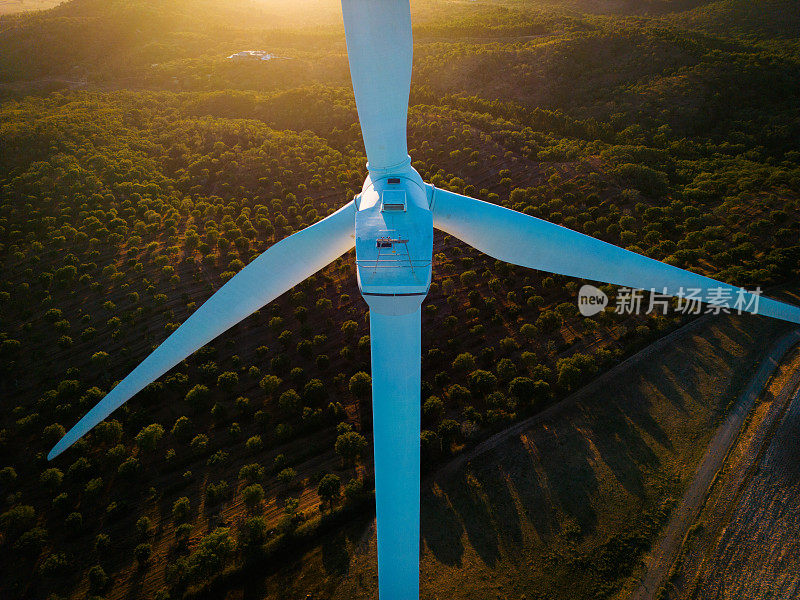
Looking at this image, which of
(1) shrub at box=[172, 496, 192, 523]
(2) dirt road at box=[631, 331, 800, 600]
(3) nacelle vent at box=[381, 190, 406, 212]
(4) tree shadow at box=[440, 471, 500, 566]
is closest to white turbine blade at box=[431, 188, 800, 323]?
(3) nacelle vent at box=[381, 190, 406, 212]

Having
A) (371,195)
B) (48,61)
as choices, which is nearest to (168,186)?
(371,195)

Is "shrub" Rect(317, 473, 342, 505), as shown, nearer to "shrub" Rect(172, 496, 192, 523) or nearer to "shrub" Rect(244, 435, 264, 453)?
"shrub" Rect(244, 435, 264, 453)

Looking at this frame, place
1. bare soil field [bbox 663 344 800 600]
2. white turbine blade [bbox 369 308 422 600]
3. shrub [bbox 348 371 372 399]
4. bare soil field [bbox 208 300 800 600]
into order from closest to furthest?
1. white turbine blade [bbox 369 308 422 600]
2. bare soil field [bbox 663 344 800 600]
3. bare soil field [bbox 208 300 800 600]
4. shrub [bbox 348 371 372 399]

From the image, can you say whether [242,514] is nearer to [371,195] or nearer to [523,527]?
[523,527]

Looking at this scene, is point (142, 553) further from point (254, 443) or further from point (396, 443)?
point (396, 443)

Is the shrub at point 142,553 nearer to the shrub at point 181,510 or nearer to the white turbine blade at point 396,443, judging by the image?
the shrub at point 181,510

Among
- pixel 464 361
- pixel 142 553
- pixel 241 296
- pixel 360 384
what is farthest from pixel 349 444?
pixel 241 296
